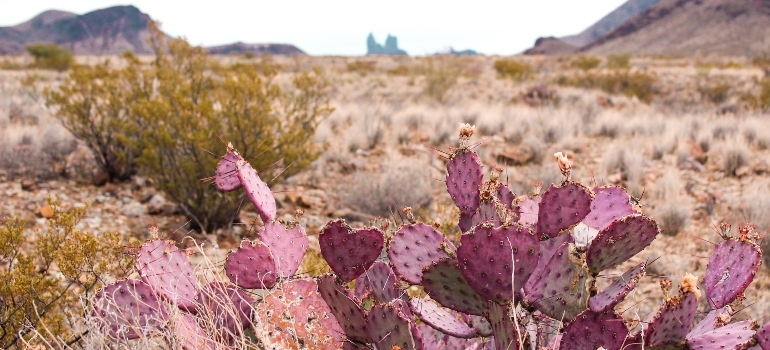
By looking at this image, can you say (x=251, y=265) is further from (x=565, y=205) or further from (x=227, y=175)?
(x=565, y=205)

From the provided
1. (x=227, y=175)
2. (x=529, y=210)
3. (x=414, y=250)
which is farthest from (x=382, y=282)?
(x=227, y=175)

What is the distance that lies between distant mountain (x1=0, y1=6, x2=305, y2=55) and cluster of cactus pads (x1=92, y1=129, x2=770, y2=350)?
158 metres

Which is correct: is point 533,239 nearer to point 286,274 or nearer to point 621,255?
point 621,255

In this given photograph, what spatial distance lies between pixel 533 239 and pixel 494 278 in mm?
147

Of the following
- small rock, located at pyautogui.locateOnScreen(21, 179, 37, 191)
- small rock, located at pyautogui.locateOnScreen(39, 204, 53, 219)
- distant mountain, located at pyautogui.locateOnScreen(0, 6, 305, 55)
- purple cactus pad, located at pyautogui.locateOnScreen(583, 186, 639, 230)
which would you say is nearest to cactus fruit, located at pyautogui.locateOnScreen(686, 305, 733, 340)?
purple cactus pad, located at pyautogui.locateOnScreen(583, 186, 639, 230)

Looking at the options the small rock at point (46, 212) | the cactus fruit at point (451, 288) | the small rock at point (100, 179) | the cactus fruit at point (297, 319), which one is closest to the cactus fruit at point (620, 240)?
the cactus fruit at point (451, 288)

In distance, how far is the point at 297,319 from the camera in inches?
70.6

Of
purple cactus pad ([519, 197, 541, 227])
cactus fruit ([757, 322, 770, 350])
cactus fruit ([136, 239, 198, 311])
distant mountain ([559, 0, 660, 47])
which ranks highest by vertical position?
distant mountain ([559, 0, 660, 47])

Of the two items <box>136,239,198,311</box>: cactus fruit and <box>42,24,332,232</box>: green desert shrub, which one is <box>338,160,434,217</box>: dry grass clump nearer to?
<box>42,24,332,232</box>: green desert shrub

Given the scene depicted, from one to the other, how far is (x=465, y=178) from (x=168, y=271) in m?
1.17

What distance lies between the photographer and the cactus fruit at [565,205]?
149cm

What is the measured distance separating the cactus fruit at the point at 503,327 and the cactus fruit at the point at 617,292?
241 mm

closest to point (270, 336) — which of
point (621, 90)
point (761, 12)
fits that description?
point (621, 90)

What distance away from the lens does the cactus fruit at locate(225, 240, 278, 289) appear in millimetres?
1778
